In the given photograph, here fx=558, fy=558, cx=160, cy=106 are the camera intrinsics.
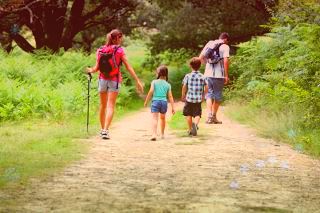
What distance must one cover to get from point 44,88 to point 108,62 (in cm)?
564

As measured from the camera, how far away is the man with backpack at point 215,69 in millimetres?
13203

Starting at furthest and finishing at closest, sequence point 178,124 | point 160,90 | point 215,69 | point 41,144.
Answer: point 215,69
point 178,124
point 160,90
point 41,144

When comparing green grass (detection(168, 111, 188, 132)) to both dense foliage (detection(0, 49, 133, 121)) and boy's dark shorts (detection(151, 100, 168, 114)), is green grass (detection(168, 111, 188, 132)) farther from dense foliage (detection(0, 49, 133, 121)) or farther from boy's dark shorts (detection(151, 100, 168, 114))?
dense foliage (detection(0, 49, 133, 121))

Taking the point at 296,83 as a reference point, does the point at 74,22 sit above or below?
above

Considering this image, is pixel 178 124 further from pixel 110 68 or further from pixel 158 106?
pixel 110 68

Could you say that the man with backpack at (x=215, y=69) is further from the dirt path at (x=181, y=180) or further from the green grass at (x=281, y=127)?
the dirt path at (x=181, y=180)

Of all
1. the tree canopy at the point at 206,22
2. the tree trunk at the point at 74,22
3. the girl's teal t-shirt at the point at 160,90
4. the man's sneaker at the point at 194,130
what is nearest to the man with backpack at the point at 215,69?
the man's sneaker at the point at 194,130

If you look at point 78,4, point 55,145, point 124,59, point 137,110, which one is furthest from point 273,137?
point 78,4

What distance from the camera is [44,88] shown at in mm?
15398

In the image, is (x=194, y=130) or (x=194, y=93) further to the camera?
(x=194, y=93)

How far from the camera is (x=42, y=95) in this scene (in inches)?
542

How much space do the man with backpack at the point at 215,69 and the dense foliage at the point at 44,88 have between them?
10.8 ft

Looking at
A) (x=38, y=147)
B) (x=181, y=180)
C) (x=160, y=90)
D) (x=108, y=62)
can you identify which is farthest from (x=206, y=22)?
(x=181, y=180)

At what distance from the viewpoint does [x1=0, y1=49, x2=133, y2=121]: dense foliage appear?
13.0 m
